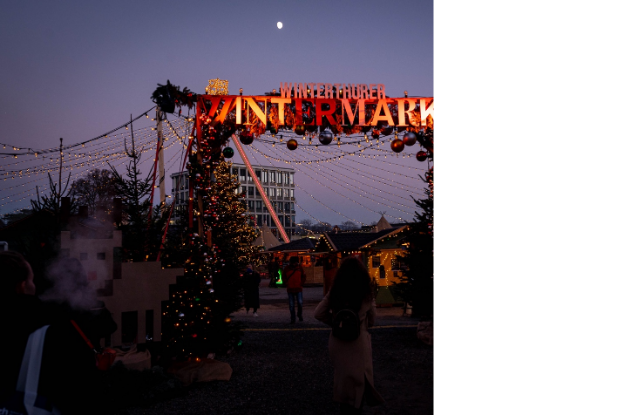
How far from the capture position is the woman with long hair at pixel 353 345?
435cm

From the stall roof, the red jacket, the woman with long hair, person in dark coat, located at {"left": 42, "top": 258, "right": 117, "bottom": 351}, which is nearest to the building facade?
the stall roof

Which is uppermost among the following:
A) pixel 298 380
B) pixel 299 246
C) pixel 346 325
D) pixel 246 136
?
pixel 246 136

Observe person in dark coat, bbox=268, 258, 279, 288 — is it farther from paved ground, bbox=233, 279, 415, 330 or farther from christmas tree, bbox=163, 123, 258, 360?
christmas tree, bbox=163, 123, 258, 360

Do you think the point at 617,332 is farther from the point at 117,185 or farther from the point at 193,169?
the point at 193,169

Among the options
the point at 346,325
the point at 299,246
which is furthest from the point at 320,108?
the point at 299,246

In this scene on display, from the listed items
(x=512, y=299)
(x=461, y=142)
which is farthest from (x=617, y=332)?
(x=461, y=142)

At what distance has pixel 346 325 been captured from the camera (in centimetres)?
441

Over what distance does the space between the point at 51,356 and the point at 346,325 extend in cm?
294

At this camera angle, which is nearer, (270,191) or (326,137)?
(326,137)

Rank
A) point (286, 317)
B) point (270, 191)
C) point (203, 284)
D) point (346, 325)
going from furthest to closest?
point (270, 191) < point (286, 317) < point (203, 284) < point (346, 325)

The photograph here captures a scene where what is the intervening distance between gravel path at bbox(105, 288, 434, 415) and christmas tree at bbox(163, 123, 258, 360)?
758mm

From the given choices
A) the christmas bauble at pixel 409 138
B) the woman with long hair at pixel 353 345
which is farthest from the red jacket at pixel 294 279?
the woman with long hair at pixel 353 345

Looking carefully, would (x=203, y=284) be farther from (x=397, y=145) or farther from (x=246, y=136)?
(x=397, y=145)

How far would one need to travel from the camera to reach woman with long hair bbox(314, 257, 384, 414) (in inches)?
171
